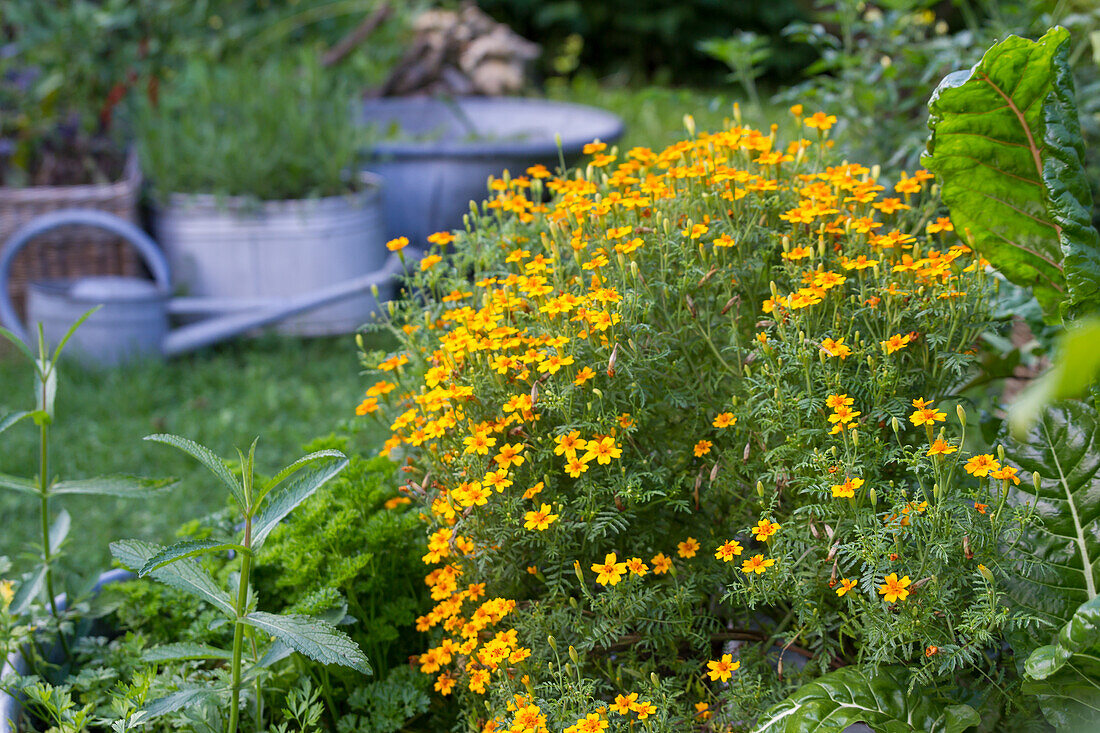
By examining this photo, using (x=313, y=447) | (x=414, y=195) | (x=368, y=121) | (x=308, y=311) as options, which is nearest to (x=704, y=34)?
(x=368, y=121)

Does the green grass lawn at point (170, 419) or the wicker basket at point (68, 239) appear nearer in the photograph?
the green grass lawn at point (170, 419)

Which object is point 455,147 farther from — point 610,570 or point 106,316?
point 610,570

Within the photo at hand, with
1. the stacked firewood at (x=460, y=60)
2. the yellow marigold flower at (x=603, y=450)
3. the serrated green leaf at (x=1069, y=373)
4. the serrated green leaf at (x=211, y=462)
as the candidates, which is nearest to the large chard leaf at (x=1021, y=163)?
the yellow marigold flower at (x=603, y=450)

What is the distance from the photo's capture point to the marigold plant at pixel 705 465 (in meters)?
1.19

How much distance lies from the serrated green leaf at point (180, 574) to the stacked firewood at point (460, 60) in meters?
4.09

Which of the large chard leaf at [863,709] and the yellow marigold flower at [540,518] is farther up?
the yellow marigold flower at [540,518]

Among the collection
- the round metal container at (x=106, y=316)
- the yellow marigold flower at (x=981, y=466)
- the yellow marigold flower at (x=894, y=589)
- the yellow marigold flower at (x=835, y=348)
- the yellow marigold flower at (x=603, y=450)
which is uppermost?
the yellow marigold flower at (x=835, y=348)

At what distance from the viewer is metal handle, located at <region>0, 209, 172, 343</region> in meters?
3.29

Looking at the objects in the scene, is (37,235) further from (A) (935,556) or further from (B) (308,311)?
(A) (935,556)

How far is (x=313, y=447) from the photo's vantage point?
5.26 feet

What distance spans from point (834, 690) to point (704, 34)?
7.58 meters

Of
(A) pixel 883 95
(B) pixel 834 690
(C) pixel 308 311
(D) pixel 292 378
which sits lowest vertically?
(D) pixel 292 378

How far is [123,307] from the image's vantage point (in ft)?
10.9

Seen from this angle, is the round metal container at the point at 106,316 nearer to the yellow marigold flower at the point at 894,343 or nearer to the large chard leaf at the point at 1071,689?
the yellow marigold flower at the point at 894,343
